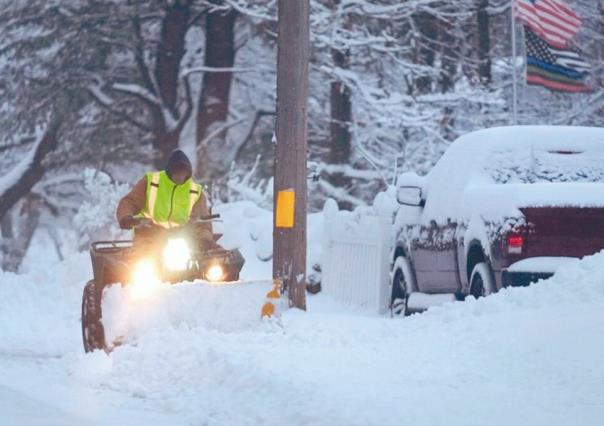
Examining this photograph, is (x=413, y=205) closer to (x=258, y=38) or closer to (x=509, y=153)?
(x=509, y=153)

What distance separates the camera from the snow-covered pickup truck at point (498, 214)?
10859mm

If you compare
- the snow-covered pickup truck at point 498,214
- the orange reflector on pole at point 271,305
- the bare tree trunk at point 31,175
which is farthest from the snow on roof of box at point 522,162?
the bare tree trunk at point 31,175

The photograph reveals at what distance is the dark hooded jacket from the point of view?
10.4 metres

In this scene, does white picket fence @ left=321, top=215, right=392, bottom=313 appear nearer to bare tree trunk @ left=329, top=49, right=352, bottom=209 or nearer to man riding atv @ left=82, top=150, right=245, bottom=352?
man riding atv @ left=82, top=150, right=245, bottom=352

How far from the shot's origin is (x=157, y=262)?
10.0m

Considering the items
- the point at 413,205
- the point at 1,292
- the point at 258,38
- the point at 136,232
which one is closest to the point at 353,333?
the point at 136,232

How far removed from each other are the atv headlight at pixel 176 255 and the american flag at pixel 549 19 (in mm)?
12731

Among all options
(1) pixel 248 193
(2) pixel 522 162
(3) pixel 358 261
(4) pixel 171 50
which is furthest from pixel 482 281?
(4) pixel 171 50

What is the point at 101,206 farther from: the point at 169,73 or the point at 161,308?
the point at 161,308

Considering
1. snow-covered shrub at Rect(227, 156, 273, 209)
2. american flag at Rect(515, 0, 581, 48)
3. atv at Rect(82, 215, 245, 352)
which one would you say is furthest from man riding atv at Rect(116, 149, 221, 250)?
snow-covered shrub at Rect(227, 156, 273, 209)

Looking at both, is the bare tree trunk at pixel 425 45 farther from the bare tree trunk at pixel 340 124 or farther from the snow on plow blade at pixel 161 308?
the snow on plow blade at pixel 161 308

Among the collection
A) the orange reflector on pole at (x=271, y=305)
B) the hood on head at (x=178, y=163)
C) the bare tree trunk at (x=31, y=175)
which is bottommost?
the orange reflector on pole at (x=271, y=305)

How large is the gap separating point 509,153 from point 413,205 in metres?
1.44

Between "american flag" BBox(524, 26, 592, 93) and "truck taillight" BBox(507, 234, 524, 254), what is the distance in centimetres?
1159
